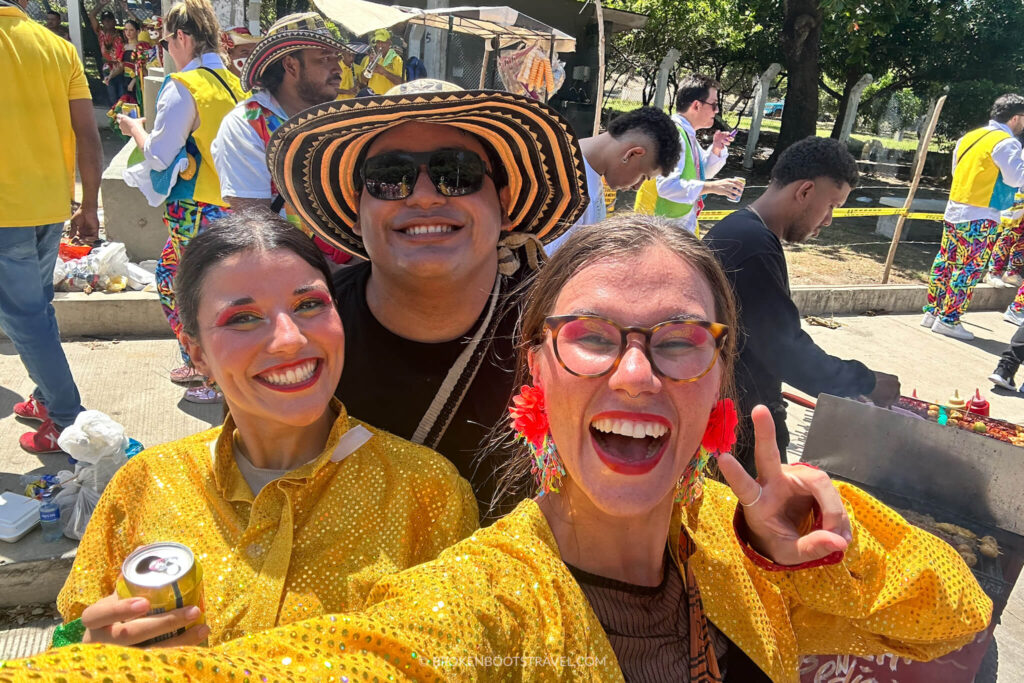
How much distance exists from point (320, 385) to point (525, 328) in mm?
521

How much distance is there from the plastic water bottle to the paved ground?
0.16ft

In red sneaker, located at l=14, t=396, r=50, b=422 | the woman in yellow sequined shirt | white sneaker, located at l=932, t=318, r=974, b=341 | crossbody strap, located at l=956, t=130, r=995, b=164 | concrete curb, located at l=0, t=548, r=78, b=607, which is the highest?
crossbody strap, located at l=956, t=130, r=995, b=164

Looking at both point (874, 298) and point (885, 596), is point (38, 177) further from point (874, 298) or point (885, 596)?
point (874, 298)

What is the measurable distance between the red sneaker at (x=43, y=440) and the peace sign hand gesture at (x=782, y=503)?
11.9 feet

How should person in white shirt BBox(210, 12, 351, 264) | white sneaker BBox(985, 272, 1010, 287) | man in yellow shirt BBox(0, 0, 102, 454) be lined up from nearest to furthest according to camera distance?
1. man in yellow shirt BBox(0, 0, 102, 454)
2. person in white shirt BBox(210, 12, 351, 264)
3. white sneaker BBox(985, 272, 1010, 287)

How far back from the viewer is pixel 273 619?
57.7 inches

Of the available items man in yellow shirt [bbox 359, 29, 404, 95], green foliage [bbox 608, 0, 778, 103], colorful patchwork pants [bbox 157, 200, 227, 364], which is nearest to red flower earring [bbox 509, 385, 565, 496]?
colorful patchwork pants [bbox 157, 200, 227, 364]

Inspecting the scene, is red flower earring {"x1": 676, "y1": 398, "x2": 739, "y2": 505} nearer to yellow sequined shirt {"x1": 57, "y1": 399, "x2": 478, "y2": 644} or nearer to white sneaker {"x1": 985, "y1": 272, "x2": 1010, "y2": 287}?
yellow sequined shirt {"x1": 57, "y1": 399, "x2": 478, "y2": 644}

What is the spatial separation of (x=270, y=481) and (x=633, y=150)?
3371 millimetres

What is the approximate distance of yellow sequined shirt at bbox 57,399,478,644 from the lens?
1.52 metres

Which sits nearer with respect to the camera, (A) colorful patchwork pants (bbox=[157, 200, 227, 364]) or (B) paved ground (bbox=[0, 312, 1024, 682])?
(B) paved ground (bbox=[0, 312, 1024, 682])

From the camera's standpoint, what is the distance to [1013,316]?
8438 millimetres

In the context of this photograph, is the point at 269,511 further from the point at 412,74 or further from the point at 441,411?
the point at 412,74

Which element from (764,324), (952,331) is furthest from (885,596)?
(952,331)
